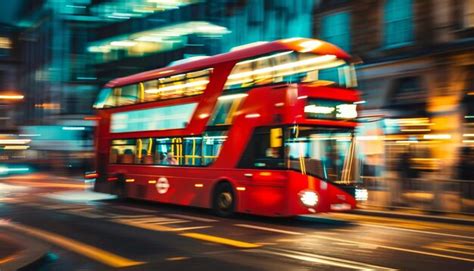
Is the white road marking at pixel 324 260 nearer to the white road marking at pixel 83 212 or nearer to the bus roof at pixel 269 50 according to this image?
the bus roof at pixel 269 50

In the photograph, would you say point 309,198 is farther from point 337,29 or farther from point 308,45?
A: point 337,29

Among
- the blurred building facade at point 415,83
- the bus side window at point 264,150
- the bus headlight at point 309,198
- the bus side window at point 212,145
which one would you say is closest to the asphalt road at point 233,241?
the bus headlight at point 309,198

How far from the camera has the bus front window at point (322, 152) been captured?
12.9 metres

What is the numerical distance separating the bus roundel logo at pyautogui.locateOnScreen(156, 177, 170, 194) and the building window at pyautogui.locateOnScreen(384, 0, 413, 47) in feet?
37.4

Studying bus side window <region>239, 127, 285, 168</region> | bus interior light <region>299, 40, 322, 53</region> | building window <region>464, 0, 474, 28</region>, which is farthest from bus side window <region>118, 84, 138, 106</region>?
building window <region>464, 0, 474, 28</region>

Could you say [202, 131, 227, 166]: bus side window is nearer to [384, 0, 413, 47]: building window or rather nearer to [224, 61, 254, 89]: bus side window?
[224, 61, 254, 89]: bus side window

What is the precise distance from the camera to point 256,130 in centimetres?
1384

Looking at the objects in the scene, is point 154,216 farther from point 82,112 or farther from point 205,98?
point 82,112

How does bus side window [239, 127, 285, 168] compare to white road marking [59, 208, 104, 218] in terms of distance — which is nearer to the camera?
bus side window [239, 127, 285, 168]

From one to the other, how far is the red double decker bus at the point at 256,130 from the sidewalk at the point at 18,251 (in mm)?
5772

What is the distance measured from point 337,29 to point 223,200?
43.9 ft

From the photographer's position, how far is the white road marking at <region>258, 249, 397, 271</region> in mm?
8094

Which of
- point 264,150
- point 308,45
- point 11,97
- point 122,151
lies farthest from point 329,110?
point 11,97

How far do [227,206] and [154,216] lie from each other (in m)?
2.06
